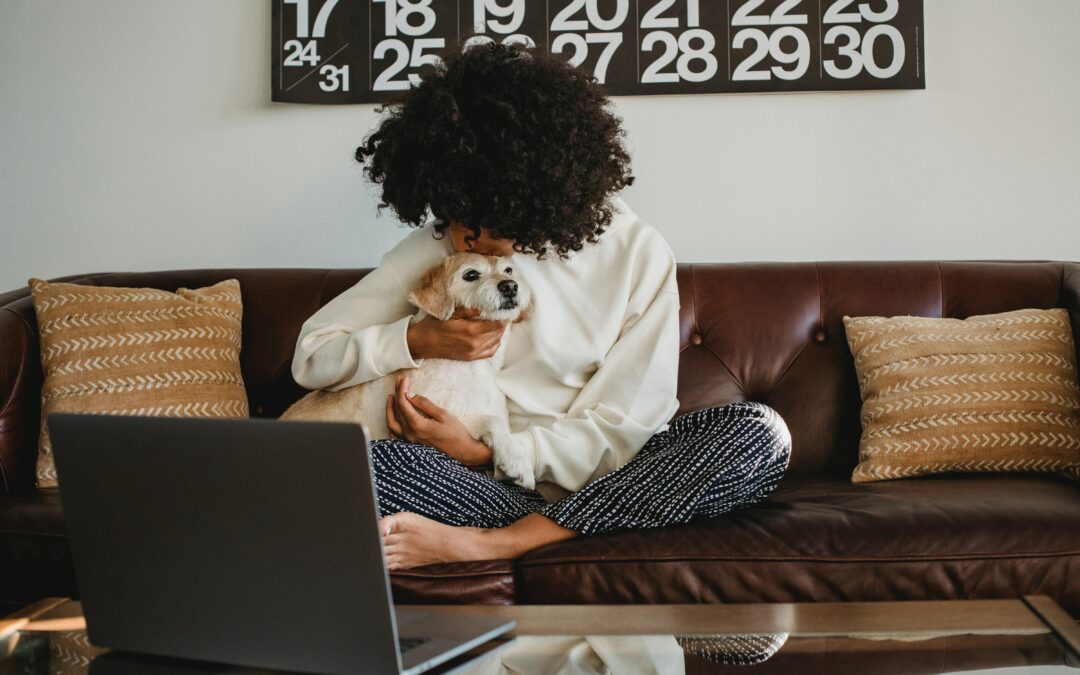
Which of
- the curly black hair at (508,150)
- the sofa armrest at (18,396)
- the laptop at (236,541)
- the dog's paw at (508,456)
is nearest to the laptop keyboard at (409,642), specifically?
the laptop at (236,541)

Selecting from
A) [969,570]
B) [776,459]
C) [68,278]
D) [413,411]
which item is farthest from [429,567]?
[68,278]

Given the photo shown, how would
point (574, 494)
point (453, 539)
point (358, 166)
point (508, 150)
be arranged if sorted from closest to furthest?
1. point (453, 539)
2. point (574, 494)
3. point (508, 150)
4. point (358, 166)

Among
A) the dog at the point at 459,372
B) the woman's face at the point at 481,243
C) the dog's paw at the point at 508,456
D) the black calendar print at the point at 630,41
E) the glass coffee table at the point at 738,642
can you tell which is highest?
the black calendar print at the point at 630,41

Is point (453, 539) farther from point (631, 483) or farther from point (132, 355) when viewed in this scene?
point (132, 355)

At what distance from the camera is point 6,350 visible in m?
2.14

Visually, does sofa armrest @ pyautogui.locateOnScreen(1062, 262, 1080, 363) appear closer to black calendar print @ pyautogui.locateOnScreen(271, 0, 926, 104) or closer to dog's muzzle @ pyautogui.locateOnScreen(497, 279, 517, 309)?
black calendar print @ pyautogui.locateOnScreen(271, 0, 926, 104)

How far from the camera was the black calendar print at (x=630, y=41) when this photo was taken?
2.59 meters

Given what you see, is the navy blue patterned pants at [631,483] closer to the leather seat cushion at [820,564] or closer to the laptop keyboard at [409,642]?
the leather seat cushion at [820,564]

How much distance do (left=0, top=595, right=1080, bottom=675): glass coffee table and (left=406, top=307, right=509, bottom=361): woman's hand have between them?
0.80 meters

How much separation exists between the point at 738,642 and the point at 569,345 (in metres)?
0.99

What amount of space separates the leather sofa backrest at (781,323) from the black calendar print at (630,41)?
1.91 feet

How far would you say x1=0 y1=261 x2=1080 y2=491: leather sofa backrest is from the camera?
7.25 ft

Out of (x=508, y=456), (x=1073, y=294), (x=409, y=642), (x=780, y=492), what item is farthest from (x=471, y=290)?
(x=1073, y=294)

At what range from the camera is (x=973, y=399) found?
201cm
